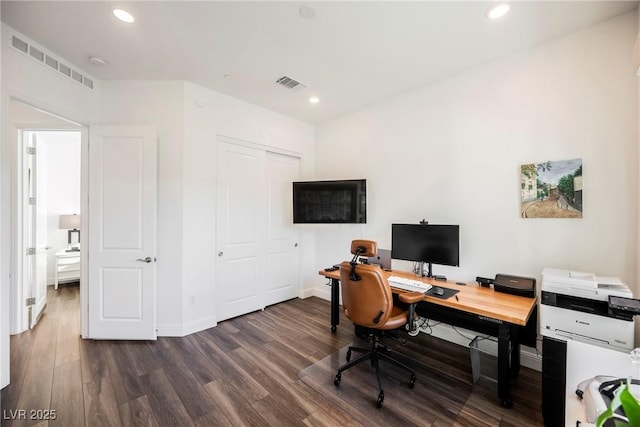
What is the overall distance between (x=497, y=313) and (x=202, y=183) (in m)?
3.19

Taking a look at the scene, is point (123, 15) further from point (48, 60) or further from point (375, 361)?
point (375, 361)

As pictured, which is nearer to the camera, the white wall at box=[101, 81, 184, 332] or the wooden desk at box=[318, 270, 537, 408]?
the wooden desk at box=[318, 270, 537, 408]

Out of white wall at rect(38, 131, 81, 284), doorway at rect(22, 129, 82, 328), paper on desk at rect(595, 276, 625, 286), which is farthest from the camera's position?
white wall at rect(38, 131, 81, 284)

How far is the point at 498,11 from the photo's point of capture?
1896 mm

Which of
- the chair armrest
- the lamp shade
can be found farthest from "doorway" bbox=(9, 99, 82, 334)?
the chair armrest

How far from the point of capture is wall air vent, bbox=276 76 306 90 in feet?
9.53

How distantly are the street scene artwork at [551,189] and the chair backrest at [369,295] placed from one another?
5.11 ft

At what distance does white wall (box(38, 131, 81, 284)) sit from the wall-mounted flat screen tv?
14.4ft

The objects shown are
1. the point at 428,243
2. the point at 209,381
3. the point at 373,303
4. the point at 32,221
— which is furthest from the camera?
the point at 32,221

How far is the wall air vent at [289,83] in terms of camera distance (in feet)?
9.53

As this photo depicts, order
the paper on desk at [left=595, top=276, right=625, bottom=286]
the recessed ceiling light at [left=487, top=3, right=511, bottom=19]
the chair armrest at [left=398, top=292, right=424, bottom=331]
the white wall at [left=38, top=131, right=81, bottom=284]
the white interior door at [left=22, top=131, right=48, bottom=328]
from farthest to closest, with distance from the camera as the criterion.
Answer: the white wall at [left=38, top=131, right=81, bottom=284]
the white interior door at [left=22, top=131, right=48, bottom=328]
the chair armrest at [left=398, top=292, right=424, bottom=331]
the recessed ceiling light at [left=487, top=3, right=511, bottom=19]
the paper on desk at [left=595, top=276, right=625, bottom=286]

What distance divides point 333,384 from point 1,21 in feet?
13.1

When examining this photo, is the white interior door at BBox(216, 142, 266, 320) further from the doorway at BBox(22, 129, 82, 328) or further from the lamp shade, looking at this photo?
the lamp shade

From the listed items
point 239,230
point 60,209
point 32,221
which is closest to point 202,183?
point 239,230
